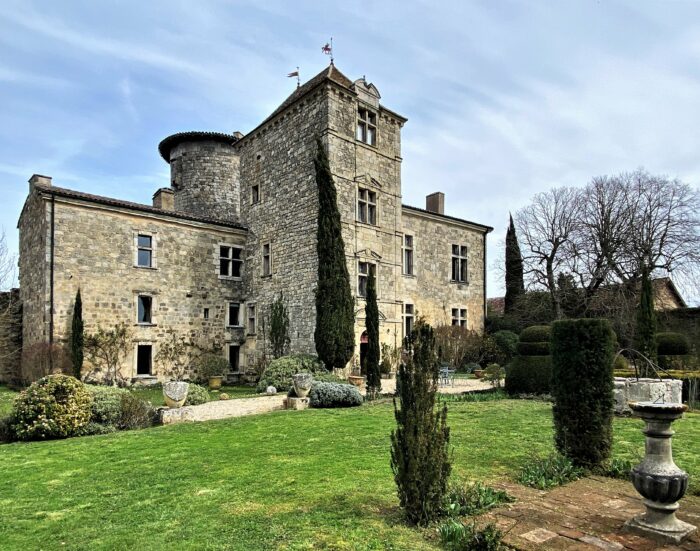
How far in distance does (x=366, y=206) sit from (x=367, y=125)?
345cm

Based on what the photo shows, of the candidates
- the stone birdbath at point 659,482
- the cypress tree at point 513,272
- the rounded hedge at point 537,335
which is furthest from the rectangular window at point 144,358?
the cypress tree at point 513,272

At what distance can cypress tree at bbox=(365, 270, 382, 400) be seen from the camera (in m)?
14.5

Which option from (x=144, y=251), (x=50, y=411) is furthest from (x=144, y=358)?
(x=50, y=411)

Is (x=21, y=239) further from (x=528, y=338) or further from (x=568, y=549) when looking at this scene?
(x=568, y=549)

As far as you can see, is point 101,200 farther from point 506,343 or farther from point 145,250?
point 506,343

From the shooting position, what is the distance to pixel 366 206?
1977 centimetres

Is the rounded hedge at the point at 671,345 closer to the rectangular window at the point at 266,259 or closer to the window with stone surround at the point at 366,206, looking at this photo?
the window with stone surround at the point at 366,206

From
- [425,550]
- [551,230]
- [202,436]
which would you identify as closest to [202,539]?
[425,550]

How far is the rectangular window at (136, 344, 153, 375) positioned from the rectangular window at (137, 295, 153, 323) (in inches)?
40.6

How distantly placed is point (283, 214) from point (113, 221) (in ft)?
21.5

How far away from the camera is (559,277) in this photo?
86.1 ft

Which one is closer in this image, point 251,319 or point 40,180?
point 40,180

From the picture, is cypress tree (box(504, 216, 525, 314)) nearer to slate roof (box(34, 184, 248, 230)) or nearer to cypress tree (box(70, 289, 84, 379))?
slate roof (box(34, 184, 248, 230))

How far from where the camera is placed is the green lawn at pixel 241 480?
4188mm
